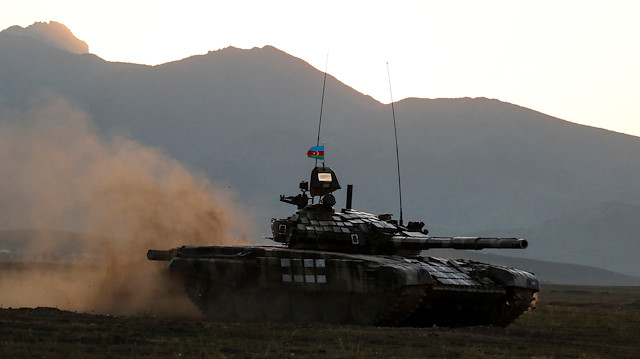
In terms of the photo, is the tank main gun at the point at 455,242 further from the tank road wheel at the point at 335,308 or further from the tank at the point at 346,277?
the tank road wheel at the point at 335,308

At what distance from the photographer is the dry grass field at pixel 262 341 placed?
17422mm

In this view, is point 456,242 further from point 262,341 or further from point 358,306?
point 262,341

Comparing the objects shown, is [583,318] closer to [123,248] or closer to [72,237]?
[123,248]

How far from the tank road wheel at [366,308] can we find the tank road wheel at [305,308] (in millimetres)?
1154

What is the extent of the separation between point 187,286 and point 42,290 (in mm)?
9186

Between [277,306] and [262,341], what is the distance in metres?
7.83

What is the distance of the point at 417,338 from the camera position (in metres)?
21.5

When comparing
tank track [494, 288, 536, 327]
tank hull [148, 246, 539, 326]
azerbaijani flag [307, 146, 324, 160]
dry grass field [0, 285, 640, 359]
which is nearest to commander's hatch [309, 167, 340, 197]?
azerbaijani flag [307, 146, 324, 160]

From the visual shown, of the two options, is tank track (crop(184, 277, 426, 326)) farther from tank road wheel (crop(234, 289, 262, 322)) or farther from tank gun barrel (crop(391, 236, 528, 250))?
tank gun barrel (crop(391, 236, 528, 250))

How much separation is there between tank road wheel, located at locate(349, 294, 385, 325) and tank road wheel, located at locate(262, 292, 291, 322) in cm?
200

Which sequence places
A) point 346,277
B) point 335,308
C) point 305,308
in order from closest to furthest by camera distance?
point 346,277
point 335,308
point 305,308

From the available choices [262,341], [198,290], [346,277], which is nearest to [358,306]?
[346,277]

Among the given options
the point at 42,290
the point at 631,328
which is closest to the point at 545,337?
the point at 631,328

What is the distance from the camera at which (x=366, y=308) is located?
2591 centimetres
